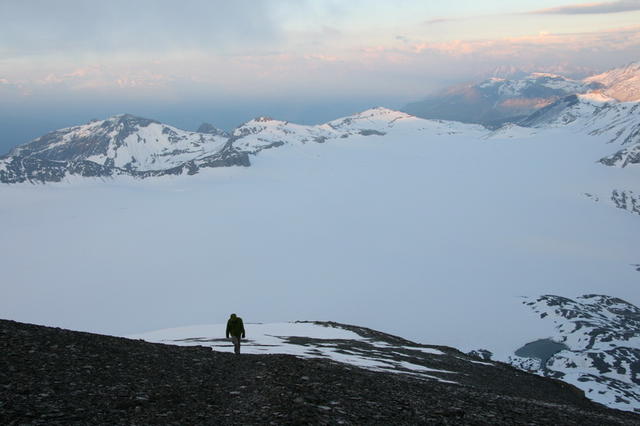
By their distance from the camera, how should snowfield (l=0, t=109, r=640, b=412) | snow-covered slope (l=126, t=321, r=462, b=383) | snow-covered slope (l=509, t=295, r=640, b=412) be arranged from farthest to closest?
snowfield (l=0, t=109, r=640, b=412), snow-covered slope (l=509, t=295, r=640, b=412), snow-covered slope (l=126, t=321, r=462, b=383)

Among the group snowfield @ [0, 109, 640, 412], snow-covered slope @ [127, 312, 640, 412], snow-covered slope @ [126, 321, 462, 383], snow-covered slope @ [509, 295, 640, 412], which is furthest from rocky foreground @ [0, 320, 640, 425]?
snowfield @ [0, 109, 640, 412]

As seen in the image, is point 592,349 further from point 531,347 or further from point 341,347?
point 341,347

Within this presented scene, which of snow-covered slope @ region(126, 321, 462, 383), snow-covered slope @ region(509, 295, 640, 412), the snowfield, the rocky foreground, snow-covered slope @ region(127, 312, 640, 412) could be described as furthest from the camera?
the snowfield

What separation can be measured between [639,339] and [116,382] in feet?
320

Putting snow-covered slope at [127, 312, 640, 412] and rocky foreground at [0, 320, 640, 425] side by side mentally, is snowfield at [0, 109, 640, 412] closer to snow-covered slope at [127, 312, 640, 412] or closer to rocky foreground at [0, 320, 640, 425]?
snow-covered slope at [127, 312, 640, 412]

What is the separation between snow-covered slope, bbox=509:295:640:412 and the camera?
64.3 metres

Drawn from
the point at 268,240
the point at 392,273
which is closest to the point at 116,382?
the point at 392,273

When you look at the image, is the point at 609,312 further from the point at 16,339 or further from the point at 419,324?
the point at 16,339

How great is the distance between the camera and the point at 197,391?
1416 cm

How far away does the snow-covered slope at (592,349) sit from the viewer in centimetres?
6431

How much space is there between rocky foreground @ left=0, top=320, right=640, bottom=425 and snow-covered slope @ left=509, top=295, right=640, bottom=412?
50112mm

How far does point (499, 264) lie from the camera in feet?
479

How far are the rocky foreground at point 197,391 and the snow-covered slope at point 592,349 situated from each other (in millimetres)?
50112

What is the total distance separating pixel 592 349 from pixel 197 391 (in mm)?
86402
